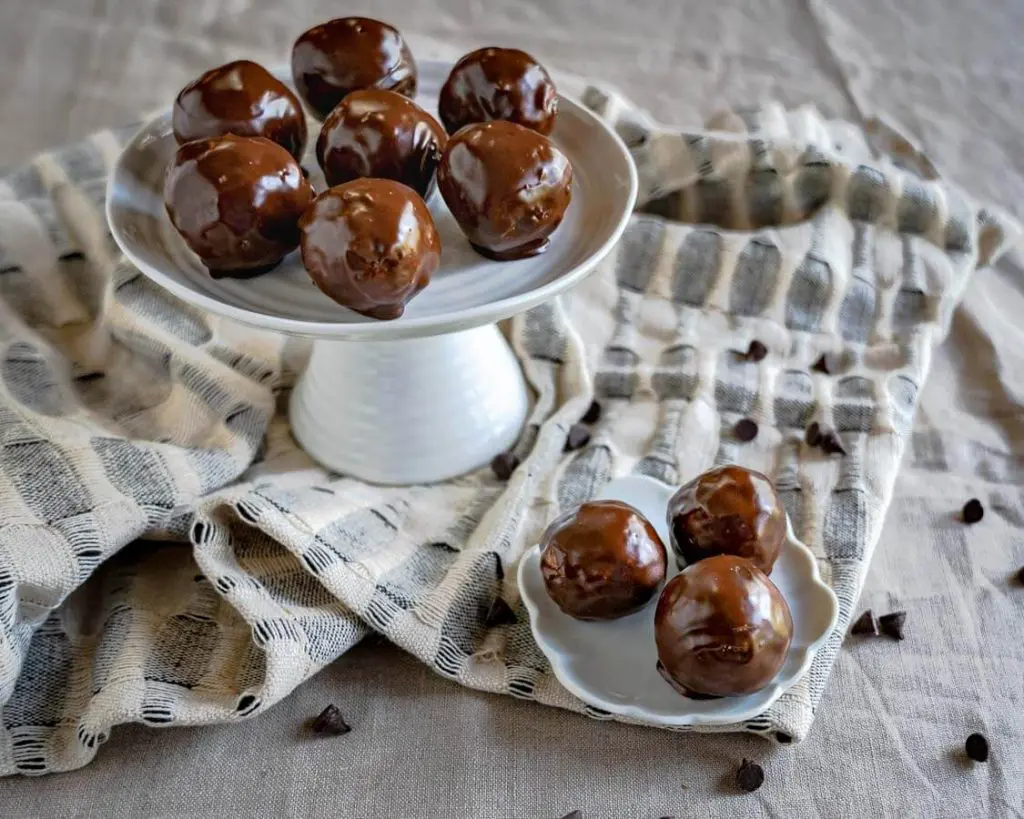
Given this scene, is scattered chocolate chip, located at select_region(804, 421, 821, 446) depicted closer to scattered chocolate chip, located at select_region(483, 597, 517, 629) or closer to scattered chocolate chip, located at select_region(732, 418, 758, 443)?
scattered chocolate chip, located at select_region(732, 418, 758, 443)

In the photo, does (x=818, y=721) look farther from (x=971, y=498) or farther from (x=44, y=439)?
(x=44, y=439)

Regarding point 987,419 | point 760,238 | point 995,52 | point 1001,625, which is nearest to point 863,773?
point 1001,625

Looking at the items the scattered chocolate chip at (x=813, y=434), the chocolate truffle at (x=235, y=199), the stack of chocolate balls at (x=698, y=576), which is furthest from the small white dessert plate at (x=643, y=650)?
the chocolate truffle at (x=235, y=199)

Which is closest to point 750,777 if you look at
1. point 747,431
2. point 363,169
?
point 747,431

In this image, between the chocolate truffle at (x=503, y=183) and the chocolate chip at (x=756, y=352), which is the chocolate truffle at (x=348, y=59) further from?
the chocolate chip at (x=756, y=352)

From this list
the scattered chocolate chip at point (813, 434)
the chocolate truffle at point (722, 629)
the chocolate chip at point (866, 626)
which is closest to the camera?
the chocolate truffle at point (722, 629)

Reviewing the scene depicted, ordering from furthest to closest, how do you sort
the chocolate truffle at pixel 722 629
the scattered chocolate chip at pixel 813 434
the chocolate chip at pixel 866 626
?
the scattered chocolate chip at pixel 813 434
the chocolate chip at pixel 866 626
the chocolate truffle at pixel 722 629

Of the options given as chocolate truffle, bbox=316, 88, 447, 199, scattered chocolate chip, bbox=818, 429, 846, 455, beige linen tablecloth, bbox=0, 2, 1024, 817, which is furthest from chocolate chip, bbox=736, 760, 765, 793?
chocolate truffle, bbox=316, 88, 447, 199

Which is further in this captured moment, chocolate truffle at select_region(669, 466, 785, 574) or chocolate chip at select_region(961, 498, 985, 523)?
chocolate chip at select_region(961, 498, 985, 523)
